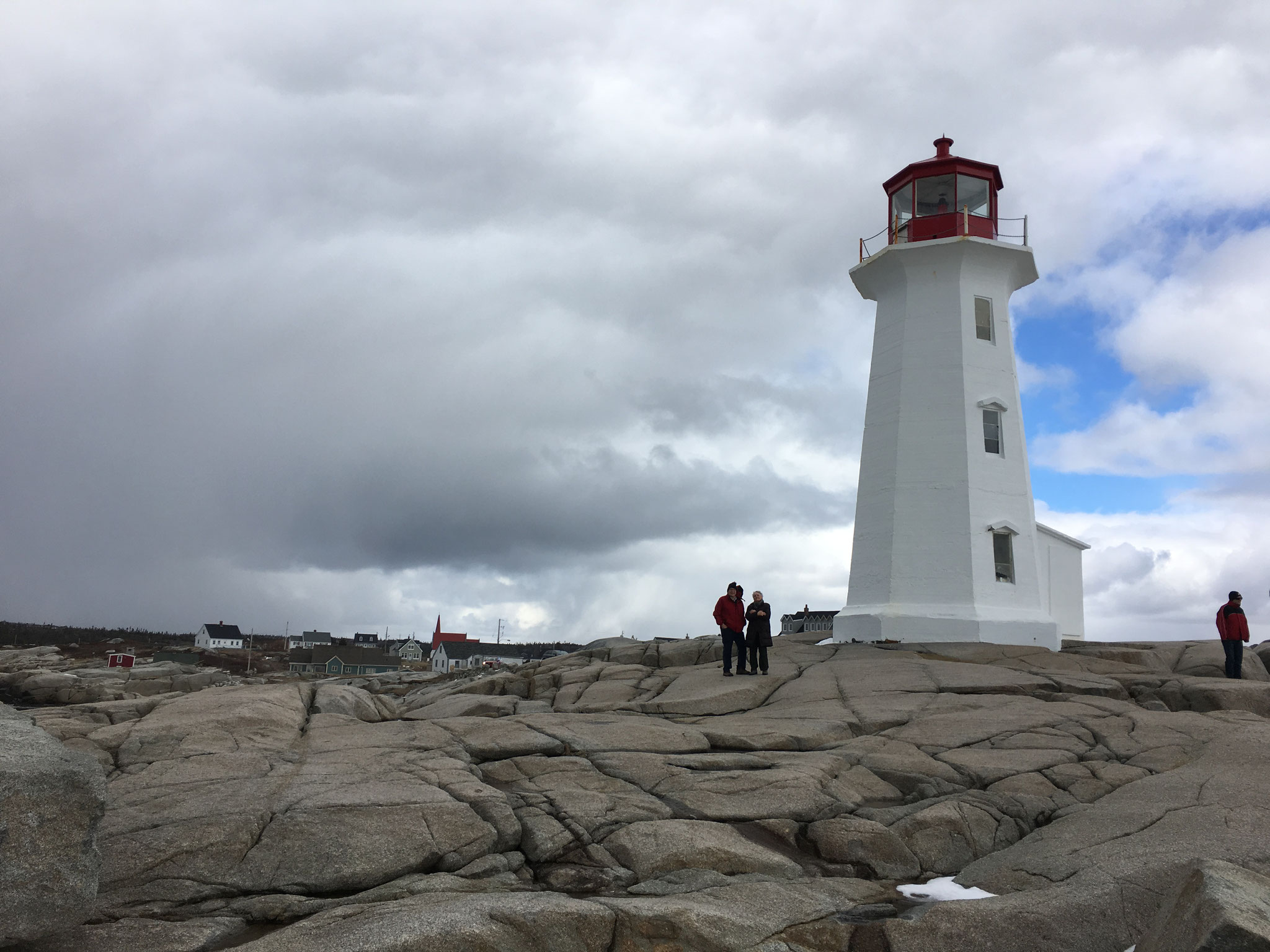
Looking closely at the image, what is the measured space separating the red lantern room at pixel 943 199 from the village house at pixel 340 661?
70102 millimetres

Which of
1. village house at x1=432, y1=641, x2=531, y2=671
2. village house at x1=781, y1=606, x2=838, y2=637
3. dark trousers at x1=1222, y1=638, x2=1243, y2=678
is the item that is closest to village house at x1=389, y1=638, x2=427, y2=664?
village house at x1=432, y1=641, x2=531, y2=671

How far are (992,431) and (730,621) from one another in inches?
415

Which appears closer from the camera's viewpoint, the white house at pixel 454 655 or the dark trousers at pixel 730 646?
the dark trousers at pixel 730 646

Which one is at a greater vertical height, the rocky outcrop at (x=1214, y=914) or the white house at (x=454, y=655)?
the rocky outcrop at (x=1214, y=914)

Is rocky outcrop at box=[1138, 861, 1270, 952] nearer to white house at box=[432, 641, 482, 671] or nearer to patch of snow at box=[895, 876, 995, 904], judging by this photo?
patch of snow at box=[895, 876, 995, 904]

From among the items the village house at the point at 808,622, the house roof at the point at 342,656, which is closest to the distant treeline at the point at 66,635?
the house roof at the point at 342,656

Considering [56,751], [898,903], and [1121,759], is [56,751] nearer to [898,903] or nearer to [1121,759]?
[898,903]

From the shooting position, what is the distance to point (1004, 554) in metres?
23.9

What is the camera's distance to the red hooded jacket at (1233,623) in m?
19.2

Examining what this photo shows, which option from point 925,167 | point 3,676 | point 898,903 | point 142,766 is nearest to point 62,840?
point 142,766

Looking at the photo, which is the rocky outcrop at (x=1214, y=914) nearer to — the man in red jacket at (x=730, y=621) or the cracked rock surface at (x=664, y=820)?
the cracked rock surface at (x=664, y=820)

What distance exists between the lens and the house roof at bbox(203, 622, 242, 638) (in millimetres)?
117562

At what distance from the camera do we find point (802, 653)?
2162 cm

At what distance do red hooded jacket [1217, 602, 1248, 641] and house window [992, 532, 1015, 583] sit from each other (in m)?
5.07
